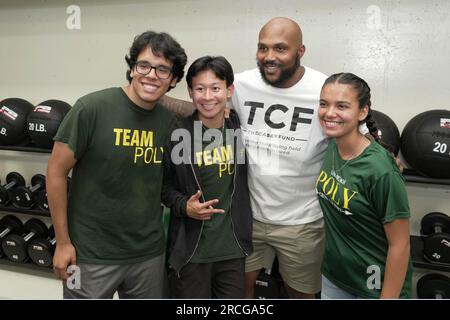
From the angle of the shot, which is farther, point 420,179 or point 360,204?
point 420,179

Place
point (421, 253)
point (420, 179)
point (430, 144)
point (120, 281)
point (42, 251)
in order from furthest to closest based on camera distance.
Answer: point (42, 251)
point (421, 253)
point (420, 179)
point (430, 144)
point (120, 281)

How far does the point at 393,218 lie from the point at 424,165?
3.27ft

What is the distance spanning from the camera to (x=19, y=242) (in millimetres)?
2939

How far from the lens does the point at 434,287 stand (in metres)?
2.28

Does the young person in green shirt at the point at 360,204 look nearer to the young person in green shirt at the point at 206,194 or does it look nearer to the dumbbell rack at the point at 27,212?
the young person in green shirt at the point at 206,194

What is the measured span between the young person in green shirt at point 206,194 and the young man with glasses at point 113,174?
3.9 inches

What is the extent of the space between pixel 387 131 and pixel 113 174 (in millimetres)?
1634

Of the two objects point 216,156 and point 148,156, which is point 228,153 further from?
point 148,156

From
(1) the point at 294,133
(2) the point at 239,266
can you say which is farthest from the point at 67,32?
(2) the point at 239,266

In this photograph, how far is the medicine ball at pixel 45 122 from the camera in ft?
8.59

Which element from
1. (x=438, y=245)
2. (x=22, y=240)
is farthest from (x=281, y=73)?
(x=22, y=240)

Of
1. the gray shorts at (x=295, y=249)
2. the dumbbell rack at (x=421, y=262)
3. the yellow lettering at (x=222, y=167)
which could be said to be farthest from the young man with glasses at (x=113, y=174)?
the dumbbell rack at (x=421, y=262)

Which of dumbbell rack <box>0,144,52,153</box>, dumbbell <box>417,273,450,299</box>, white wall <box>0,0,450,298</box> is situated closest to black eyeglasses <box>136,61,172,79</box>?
white wall <box>0,0,450,298</box>

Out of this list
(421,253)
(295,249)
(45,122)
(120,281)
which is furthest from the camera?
(45,122)
